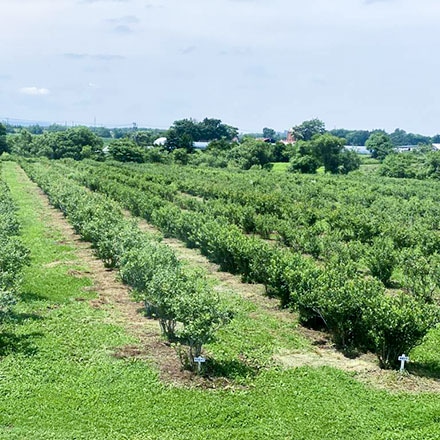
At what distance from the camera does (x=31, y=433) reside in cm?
1095

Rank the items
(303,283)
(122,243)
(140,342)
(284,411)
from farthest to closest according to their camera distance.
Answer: (122,243) → (303,283) → (140,342) → (284,411)

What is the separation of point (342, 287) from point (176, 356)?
5.14m

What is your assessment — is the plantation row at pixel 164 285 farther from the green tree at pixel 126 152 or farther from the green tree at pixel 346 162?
the green tree at pixel 126 152

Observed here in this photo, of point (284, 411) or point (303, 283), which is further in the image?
point (303, 283)

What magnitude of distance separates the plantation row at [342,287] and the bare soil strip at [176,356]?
50 cm

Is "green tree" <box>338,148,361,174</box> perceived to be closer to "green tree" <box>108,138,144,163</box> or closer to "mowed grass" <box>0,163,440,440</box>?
"green tree" <box>108,138,144,163</box>

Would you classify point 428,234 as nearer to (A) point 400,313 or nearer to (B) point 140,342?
(A) point 400,313

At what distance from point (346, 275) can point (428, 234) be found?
1250cm

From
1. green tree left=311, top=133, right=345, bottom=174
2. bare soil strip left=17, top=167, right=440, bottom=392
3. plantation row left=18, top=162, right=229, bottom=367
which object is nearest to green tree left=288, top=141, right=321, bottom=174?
green tree left=311, top=133, right=345, bottom=174

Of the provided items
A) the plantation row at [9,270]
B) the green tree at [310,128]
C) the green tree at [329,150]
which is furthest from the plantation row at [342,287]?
the green tree at [310,128]

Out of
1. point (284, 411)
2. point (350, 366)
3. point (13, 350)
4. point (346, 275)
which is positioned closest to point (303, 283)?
point (346, 275)

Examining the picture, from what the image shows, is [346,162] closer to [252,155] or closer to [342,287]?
[252,155]

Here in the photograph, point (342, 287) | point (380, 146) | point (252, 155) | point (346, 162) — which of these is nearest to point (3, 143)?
point (252, 155)

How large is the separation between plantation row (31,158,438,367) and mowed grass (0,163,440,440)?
1.51 meters
